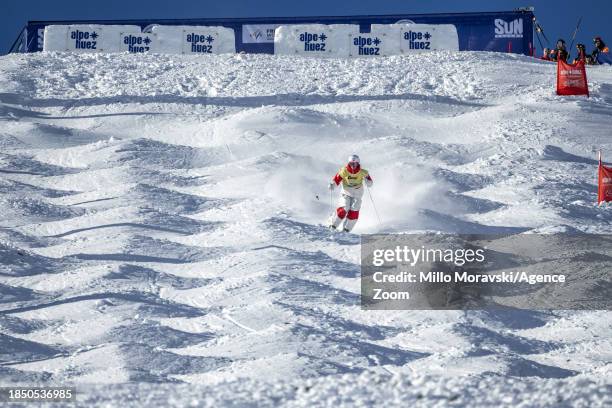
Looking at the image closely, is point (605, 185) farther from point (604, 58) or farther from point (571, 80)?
point (604, 58)

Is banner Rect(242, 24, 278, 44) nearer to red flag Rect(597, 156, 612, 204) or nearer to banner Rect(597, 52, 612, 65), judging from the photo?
banner Rect(597, 52, 612, 65)

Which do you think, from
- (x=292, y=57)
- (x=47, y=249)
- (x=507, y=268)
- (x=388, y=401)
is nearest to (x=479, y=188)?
(x=507, y=268)

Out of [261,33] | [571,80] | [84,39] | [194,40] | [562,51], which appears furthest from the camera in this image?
[261,33]

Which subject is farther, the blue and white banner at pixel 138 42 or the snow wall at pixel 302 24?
the blue and white banner at pixel 138 42

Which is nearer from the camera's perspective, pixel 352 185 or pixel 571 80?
pixel 352 185

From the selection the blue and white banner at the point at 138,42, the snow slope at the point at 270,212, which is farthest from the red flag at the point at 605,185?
the blue and white banner at the point at 138,42

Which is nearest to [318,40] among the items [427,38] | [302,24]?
[302,24]

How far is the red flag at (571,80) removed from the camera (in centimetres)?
1877

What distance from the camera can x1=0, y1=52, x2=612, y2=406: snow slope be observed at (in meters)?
8.39

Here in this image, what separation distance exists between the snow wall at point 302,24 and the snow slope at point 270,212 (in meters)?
0.92

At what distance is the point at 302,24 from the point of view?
22.0 m

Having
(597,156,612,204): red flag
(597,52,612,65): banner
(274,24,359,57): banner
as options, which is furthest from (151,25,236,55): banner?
(597,156,612,204): red flag

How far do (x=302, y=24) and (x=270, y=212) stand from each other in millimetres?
9729

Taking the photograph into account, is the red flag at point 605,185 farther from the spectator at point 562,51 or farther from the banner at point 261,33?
the banner at point 261,33
